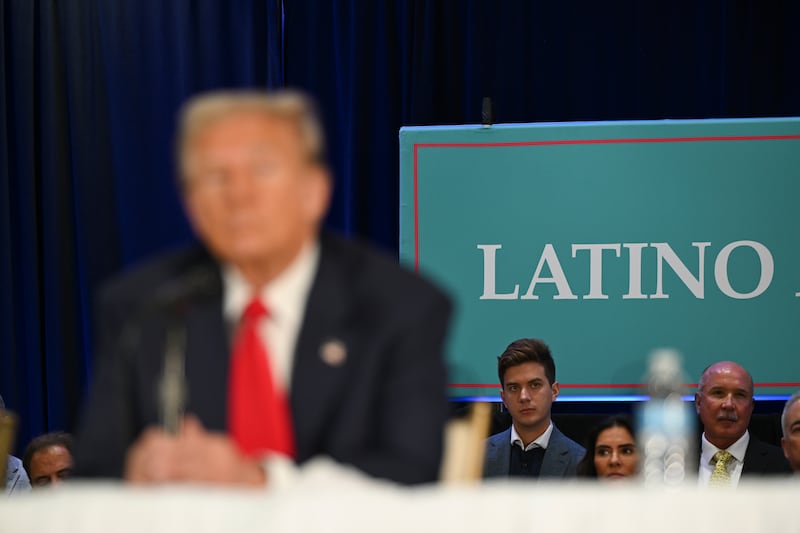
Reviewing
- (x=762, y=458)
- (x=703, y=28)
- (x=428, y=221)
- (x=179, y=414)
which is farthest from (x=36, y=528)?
(x=703, y=28)

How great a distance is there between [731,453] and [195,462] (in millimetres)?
3113

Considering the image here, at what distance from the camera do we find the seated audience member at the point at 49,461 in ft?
12.1

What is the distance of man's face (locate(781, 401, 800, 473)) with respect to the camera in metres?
3.58

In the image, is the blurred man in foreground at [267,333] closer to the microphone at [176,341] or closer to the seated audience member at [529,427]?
the microphone at [176,341]

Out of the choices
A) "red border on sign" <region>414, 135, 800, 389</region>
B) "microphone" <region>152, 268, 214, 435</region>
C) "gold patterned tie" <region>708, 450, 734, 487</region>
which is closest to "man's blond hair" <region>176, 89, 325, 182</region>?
"microphone" <region>152, 268, 214, 435</region>

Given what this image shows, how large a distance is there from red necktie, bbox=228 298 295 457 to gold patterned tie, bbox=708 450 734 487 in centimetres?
255

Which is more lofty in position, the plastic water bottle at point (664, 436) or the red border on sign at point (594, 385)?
the plastic water bottle at point (664, 436)

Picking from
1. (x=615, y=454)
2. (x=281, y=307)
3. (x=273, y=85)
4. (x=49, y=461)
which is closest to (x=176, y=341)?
(x=281, y=307)

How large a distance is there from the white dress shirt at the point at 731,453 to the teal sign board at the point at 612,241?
0.63 metres

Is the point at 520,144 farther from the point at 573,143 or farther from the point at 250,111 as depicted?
the point at 250,111

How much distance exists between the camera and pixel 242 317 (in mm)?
1288

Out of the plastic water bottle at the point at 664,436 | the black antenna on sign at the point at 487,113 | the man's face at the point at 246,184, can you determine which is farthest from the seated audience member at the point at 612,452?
the man's face at the point at 246,184

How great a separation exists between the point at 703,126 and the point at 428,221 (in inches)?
47.7

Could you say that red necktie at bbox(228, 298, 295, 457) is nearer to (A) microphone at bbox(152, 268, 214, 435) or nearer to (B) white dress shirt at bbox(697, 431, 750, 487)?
(A) microphone at bbox(152, 268, 214, 435)
